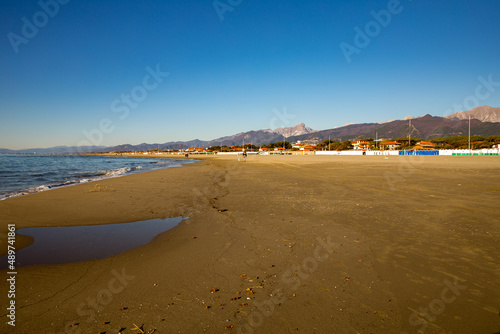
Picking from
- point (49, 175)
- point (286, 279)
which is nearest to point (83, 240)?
point (286, 279)

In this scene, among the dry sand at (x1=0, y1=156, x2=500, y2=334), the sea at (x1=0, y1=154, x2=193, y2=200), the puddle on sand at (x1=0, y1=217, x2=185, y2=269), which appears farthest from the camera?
the sea at (x1=0, y1=154, x2=193, y2=200)

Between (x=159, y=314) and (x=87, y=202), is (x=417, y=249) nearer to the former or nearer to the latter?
(x=159, y=314)

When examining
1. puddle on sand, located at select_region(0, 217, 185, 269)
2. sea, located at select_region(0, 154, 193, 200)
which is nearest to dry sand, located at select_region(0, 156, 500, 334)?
puddle on sand, located at select_region(0, 217, 185, 269)

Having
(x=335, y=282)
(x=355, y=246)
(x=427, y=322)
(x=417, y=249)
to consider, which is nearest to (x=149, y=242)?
(x=335, y=282)

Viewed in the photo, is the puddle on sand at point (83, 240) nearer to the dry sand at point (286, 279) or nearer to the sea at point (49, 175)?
the dry sand at point (286, 279)

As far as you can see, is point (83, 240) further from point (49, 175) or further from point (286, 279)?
point (49, 175)

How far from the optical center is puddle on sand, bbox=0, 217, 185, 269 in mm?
5254

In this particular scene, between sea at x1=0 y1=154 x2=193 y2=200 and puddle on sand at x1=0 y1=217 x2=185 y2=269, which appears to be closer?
puddle on sand at x1=0 y1=217 x2=185 y2=269

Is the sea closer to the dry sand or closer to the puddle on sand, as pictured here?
the puddle on sand

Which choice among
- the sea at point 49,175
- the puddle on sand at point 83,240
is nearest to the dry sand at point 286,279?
the puddle on sand at point 83,240

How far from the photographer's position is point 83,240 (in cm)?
634

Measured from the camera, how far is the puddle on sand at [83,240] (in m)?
5.25

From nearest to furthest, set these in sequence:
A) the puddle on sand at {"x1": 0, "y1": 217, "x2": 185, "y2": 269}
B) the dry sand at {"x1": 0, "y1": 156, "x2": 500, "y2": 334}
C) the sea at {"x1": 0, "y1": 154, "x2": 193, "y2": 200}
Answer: the dry sand at {"x1": 0, "y1": 156, "x2": 500, "y2": 334} → the puddle on sand at {"x1": 0, "y1": 217, "x2": 185, "y2": 269} → the sea at {"x1": 0, "y1": 154, "x2": 193, "y2": 200}

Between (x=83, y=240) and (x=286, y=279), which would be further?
(x=83, y=240)
